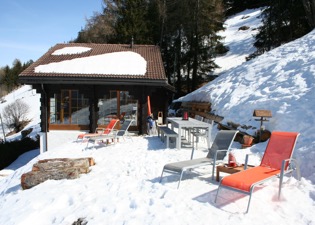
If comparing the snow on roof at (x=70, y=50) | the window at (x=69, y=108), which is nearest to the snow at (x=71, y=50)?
the snow on roof at (x=70, y=50)

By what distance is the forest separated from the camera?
22.7 metres

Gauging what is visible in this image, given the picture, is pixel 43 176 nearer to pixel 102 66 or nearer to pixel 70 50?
pixel 102 66

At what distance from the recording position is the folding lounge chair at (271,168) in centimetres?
430

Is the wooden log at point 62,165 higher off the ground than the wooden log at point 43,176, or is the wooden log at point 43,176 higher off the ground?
the wooden log at point 62,165

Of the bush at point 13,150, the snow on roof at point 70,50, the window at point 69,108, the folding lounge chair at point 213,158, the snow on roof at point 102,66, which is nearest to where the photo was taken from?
the folding lounge chair at point 213,158

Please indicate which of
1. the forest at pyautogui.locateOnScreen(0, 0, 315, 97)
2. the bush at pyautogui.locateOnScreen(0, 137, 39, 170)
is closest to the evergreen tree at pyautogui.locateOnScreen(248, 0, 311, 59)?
the forest at pyautogui.locateOnScreen(0, 0, 315, 97)

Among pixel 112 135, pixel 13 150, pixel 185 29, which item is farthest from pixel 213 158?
pixel 185 29

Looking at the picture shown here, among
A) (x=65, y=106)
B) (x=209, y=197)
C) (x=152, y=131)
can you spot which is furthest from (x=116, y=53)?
(x=209, y=197)

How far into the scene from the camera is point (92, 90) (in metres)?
13.0

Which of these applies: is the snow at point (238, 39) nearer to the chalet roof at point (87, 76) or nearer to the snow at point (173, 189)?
the chalet roof at point (87, 76)

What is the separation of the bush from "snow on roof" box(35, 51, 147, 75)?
473 centimetres

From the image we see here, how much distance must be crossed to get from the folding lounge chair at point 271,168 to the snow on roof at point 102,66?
27.6 ft

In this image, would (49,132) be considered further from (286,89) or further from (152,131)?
(286,89)

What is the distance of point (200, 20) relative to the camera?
895 inches
